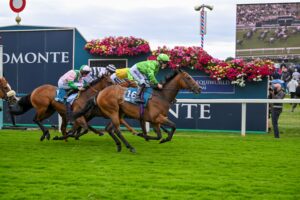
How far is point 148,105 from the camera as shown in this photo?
9219mm

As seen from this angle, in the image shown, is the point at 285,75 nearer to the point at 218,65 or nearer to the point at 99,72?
the point at 218,65

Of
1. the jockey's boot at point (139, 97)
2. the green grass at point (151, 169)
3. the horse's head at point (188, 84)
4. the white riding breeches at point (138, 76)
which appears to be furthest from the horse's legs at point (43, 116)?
the horse's head at point (188, 84)

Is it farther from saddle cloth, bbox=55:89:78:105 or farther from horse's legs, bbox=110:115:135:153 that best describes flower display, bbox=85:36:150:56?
horse's legs, bbox=110:115:135:153

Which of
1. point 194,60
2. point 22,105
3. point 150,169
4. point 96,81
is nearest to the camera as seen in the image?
point 150,169

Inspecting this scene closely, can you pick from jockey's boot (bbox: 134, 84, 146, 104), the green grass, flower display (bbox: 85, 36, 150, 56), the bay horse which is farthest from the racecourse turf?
flower display (bbox: 85, 36, 150, 56)

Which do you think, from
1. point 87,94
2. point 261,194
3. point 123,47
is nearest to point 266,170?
point 261,194

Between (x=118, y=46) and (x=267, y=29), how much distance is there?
18.3 meters

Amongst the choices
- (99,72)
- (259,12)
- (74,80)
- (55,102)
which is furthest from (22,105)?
(259,12)

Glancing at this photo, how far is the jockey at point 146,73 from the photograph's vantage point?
9328mm

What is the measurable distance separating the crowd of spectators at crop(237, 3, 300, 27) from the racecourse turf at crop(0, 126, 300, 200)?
65.2 ft

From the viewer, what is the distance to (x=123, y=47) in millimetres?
13070

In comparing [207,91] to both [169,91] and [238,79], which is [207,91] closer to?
[238,79]

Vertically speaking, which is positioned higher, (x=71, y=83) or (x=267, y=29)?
(x=267, y=29)

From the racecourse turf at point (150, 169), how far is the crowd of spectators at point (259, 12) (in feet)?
65.2
